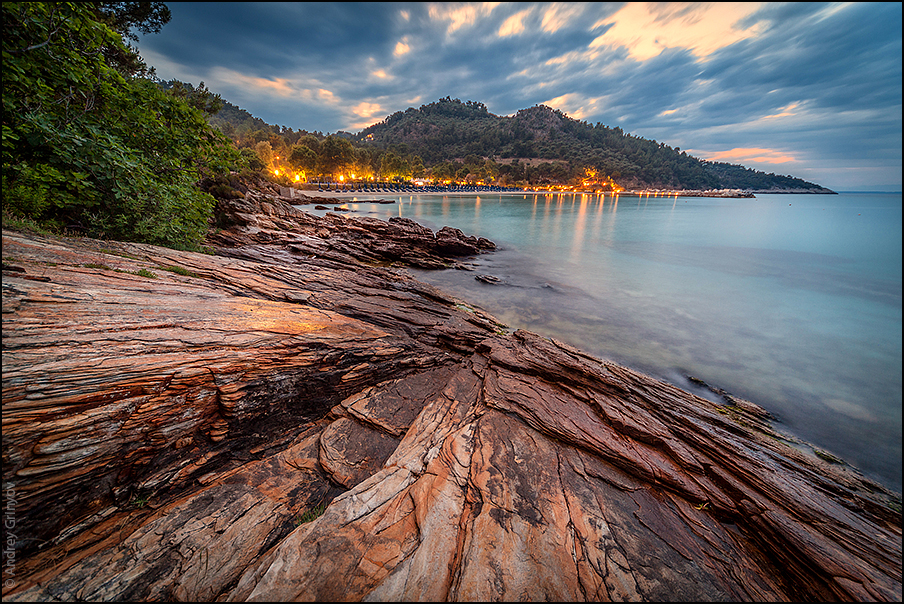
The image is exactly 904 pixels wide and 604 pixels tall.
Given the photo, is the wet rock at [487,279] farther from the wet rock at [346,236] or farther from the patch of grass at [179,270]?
the patch of grass at [179,270]

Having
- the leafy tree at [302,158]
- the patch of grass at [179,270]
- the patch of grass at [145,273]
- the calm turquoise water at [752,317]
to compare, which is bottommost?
the calm turquoise water at [752,317]

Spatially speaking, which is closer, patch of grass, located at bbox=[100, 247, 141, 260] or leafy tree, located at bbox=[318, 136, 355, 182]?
patch of grass, located at bbox=[100, 247, 141, 260]

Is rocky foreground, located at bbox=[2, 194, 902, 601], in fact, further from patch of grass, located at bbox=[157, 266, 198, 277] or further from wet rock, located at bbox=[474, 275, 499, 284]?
wet rock, located at bbox=[474, 275, 499, 284]

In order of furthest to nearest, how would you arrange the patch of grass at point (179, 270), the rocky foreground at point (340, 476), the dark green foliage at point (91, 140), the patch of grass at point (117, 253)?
the patch of grass at point (179, 270), the patch of grass at point (117, 253), the dark green foliage at point (91, 140), the rocky foreground at point (340, 476)

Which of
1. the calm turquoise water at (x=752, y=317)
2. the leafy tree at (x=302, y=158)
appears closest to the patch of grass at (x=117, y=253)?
the calm turquoise water at (x=752, y=317)

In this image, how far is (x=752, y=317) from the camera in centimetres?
1558

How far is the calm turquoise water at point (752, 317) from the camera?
851 cm

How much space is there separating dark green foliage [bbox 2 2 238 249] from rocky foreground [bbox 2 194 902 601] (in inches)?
58.8

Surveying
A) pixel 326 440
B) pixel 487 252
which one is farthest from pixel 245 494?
pixel 487 252

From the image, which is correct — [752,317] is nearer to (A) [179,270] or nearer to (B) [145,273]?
(A) [179,270]

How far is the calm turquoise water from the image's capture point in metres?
8.51

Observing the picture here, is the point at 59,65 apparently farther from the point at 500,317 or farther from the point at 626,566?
the point at 500,317

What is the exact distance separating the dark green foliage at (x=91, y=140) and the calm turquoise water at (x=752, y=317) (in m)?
12.4

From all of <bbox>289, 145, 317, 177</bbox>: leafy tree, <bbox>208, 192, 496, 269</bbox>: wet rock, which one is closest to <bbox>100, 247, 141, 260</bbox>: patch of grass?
<bbox>208, 192, 496, 269</bbox>: wet rock
